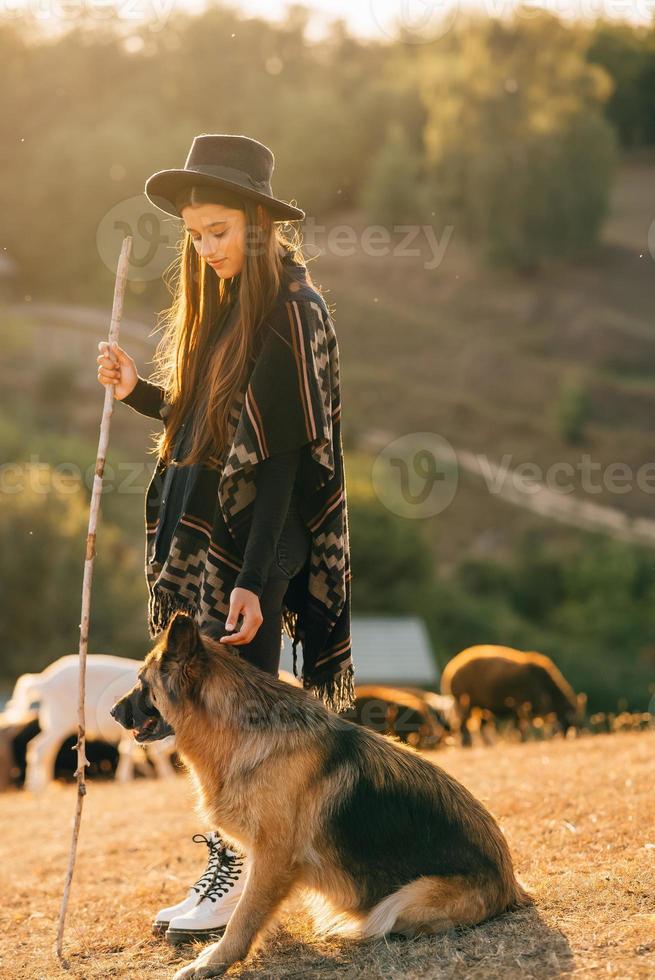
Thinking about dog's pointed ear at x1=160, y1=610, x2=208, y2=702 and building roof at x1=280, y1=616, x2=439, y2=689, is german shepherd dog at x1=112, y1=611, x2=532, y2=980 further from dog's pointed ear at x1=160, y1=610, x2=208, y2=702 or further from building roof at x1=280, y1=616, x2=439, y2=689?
building roof at x1=280, y1=616, x2=439, y2=689

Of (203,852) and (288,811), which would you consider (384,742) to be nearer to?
(288,811)

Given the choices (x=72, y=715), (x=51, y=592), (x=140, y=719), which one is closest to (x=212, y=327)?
Answer: (x=140, y=719)

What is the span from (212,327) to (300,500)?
0.72 meters

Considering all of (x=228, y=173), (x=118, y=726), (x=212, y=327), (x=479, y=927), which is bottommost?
(x=118, y=726)

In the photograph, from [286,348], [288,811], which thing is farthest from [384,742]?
[286,348]

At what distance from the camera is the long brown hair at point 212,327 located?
3.94 metres

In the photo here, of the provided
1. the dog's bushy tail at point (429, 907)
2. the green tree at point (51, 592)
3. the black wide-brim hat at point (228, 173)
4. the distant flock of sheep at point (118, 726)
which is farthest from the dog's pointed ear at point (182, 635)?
the green tree at point (51, 592)

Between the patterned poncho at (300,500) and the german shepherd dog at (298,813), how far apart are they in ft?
1.36

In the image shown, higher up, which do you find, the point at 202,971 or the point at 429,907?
the point at 429,907

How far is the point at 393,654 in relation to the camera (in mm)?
23500

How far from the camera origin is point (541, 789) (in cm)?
602

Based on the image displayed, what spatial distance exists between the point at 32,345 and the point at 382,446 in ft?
46.5

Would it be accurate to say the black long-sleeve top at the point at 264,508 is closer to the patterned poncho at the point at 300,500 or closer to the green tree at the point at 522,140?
the patterned poncho at the point at 300,500

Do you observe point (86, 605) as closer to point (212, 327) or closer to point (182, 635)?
point (182, 635)
